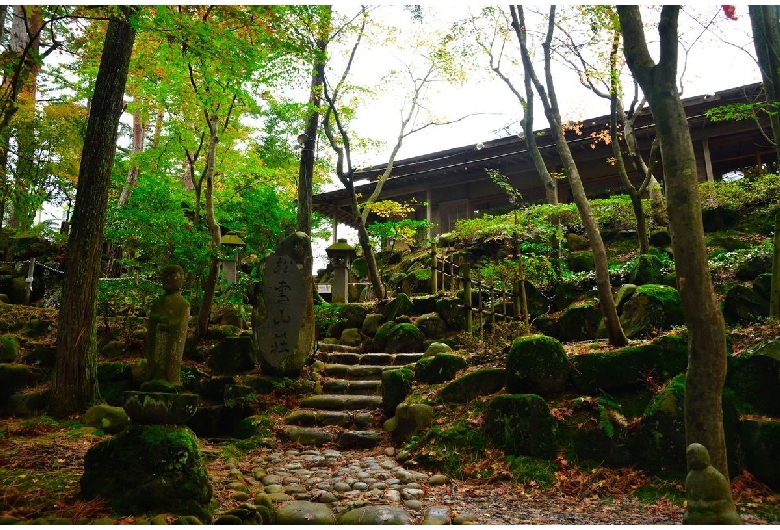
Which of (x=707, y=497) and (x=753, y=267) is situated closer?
(x=707, y=497)

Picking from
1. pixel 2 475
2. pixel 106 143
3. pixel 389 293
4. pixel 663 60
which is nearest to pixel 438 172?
pixel 389 293

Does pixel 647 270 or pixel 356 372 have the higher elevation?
pixel 647 270

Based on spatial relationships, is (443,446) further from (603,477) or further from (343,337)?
(343,337)

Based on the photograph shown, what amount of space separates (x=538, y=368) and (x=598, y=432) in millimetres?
1094

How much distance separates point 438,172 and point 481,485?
1701 cm

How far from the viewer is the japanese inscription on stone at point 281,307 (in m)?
8.62

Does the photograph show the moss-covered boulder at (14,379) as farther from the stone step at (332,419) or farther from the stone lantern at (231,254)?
the stone step at (332,419)

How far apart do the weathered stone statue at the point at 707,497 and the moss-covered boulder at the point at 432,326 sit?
7.93 metres

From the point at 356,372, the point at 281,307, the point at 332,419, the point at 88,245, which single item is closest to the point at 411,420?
the point at 332,419

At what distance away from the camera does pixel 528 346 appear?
628 centimetres

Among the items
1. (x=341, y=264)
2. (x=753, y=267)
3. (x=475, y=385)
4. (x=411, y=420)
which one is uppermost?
(x=341, y=264)

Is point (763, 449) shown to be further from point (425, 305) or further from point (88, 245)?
point (88, 245)

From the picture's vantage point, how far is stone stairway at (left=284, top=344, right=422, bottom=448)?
6838 millimetres

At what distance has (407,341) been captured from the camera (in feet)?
34.6
